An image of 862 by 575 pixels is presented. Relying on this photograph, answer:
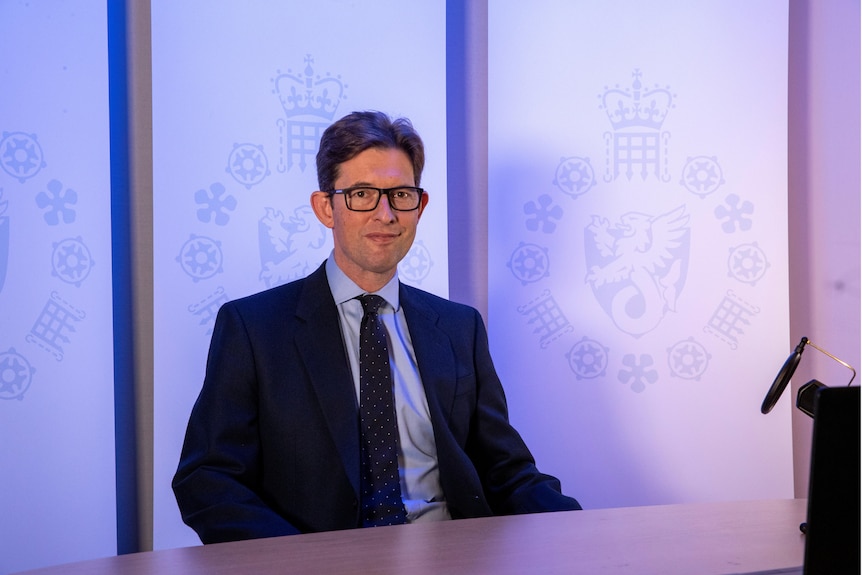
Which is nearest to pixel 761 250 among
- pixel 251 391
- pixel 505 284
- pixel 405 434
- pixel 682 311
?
pixel 682 311

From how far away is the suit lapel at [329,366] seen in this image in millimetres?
2158

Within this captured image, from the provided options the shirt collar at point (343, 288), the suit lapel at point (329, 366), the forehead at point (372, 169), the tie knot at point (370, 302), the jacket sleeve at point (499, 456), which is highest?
the forehead at point (372, 169)

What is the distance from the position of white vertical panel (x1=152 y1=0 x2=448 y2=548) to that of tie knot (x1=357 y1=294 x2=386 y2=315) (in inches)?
21.9

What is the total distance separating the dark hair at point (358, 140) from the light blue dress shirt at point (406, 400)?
0.88 feet

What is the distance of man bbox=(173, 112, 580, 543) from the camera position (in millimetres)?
2111

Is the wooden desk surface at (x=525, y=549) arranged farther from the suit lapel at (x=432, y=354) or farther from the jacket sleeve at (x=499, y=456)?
the suit lapel at (x=432, y=354)

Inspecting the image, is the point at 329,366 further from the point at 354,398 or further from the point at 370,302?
the point at 370,302

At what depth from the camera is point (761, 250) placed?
10.8 ft

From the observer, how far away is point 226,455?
6.75ft

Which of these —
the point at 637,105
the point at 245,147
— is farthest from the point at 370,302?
the point at 637,105

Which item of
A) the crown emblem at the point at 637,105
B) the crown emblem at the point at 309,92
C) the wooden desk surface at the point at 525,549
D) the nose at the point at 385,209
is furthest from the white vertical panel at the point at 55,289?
the crown emblem at the point at 637,105

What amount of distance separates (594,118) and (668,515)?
5.97 feet

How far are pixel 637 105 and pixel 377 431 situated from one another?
1.74 metres

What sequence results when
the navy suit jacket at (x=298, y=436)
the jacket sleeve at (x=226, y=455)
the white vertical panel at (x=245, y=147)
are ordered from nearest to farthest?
the jacket sleeve at (x=226, y=455), the navy suit jacket at (x=298, y=436), the white vertical panel at (x=245, y=147)
